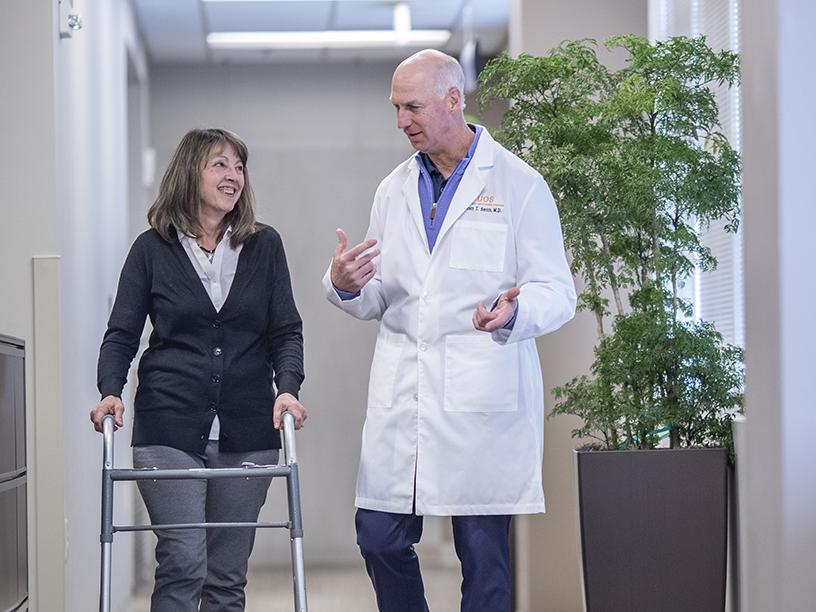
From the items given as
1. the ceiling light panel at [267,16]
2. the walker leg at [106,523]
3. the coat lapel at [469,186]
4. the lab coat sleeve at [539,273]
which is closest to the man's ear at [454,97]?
the coat lapel at [469,186]

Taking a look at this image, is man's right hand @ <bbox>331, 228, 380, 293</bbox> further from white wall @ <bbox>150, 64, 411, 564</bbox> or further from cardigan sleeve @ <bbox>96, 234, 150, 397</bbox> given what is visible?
white wall @ <bbox>150, 64, 411, 564</bbox>

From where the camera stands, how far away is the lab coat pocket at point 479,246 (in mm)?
2959

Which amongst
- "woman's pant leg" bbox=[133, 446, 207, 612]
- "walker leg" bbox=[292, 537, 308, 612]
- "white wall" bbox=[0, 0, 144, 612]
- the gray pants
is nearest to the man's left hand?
"walker leg" bbox=[292, 537, 308, 612]

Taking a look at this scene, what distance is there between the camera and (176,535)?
300 centimetres

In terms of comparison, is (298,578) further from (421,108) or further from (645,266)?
(645,266)

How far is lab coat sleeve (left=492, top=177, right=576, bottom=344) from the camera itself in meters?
2.80

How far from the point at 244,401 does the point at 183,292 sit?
0.29 m

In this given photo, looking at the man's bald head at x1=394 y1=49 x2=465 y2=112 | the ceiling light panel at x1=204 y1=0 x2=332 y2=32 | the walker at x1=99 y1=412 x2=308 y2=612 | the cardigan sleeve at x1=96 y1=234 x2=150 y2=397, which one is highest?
the ceiling light panel at x1=204 y1=0 x2=332 y2=32

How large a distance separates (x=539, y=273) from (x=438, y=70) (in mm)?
536

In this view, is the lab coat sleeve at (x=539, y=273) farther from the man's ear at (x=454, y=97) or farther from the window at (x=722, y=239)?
the window at (x=722, y=239)

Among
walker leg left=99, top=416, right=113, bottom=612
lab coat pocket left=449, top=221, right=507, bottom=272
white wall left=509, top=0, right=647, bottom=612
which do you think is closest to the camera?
walker leg left=99, top=416, right=113, bottom=612

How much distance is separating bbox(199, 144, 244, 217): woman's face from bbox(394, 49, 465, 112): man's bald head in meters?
0.45

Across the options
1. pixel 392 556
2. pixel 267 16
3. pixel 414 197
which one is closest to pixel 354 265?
pixel 414 197

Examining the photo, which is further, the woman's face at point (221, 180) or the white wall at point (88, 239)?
the white wall at point (88, 239)
